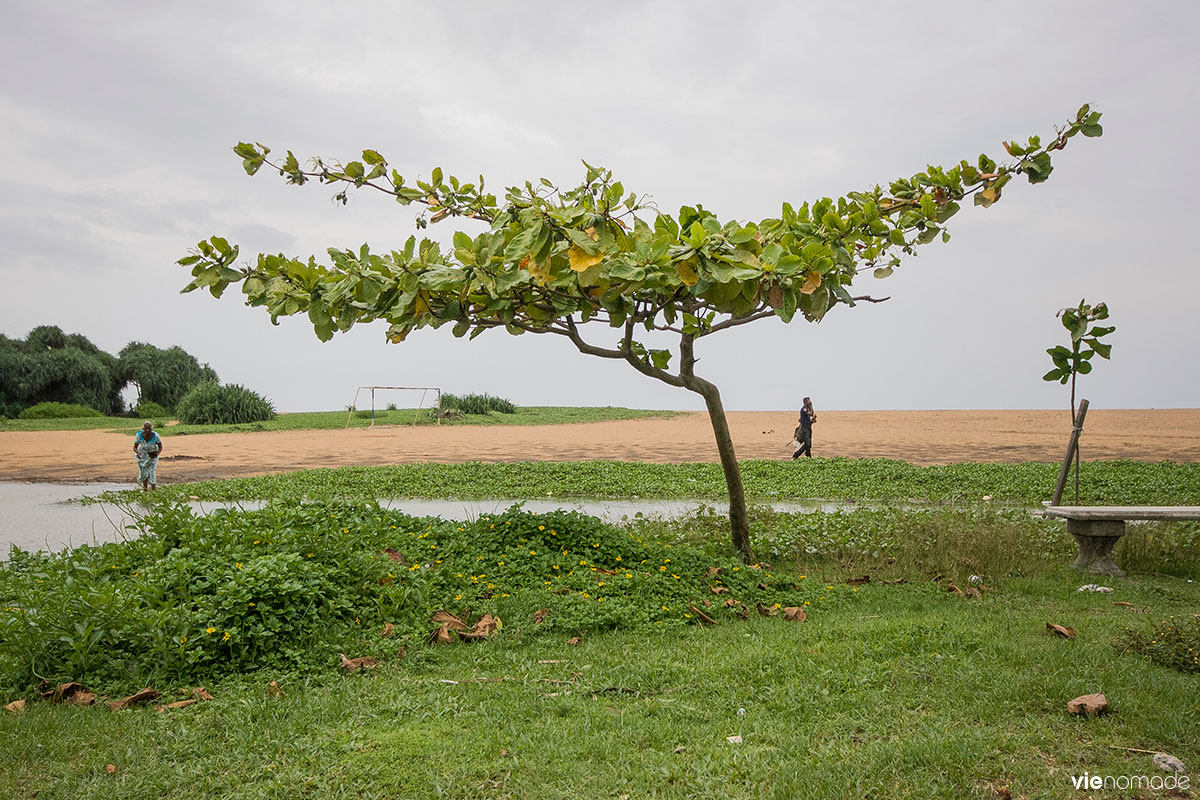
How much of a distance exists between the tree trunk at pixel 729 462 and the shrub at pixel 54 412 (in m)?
40.3

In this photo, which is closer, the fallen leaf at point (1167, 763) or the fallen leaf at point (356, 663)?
the fallen leaf at point (1167, 763)

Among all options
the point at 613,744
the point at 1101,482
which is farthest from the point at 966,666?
the point at 1101,482

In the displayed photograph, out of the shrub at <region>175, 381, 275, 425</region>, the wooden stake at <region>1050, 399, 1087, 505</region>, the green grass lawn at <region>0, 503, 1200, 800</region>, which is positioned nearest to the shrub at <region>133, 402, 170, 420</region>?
the shrub at <region>175, 381, 275, 425</region>

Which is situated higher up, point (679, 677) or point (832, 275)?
point (832, 275)

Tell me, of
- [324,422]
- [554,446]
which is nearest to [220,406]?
[324,422]

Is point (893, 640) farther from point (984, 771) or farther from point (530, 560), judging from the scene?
A: point (530, 560)

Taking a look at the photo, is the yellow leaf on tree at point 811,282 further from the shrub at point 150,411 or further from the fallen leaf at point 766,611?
the shrub at point 150,411

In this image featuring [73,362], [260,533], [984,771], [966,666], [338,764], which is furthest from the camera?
[73,362]

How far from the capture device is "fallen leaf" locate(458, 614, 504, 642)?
17.3 feet

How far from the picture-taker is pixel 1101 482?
553 inches

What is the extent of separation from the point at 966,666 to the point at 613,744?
205 cm

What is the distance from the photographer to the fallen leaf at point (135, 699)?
4387 millimetres

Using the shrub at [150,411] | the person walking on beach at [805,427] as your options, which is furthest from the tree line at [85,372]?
the person walking on beach at [805,427]

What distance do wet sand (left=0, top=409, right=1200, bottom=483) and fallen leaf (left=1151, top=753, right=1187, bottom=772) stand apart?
1780 centimetres
